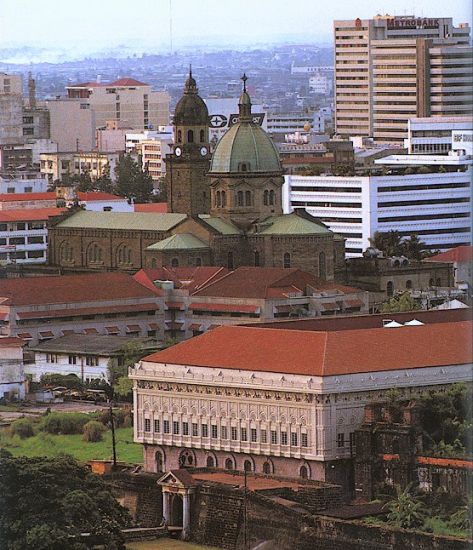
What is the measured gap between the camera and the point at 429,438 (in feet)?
222

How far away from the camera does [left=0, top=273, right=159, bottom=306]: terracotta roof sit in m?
101

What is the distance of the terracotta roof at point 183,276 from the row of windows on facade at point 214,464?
2954cm

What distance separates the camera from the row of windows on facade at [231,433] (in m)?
70.3

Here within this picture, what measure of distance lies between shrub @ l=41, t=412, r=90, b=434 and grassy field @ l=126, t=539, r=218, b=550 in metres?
14.1

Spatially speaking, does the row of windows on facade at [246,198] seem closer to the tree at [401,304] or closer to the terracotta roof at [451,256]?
the terracotta roof at [451,256]

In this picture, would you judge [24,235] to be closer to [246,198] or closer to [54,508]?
[246,198]

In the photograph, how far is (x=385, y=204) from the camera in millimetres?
129875

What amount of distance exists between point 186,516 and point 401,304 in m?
32.4

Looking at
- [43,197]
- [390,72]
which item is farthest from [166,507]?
[390,72]

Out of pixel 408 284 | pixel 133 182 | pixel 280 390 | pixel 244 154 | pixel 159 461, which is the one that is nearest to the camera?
pixel 280 390

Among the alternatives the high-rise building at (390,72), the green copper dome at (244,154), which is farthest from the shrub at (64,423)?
the high-rise building at (390,72)

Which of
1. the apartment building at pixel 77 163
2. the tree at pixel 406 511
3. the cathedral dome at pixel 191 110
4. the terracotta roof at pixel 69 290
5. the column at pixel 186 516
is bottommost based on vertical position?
the apartment building at pixel 77 163

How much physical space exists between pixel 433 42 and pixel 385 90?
971 centimetres

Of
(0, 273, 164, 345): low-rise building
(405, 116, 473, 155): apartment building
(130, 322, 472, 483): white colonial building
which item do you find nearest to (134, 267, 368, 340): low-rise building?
(0, 273, 164, 345): low-rise building
